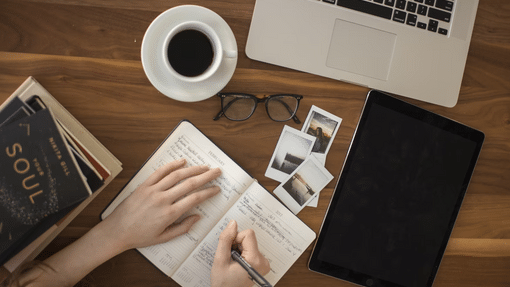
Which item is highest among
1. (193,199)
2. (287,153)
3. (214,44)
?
(214,44)

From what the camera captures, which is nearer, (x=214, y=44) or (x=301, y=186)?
(x=214, y=44)

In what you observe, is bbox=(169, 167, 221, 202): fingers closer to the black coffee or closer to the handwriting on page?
the handwriting on page

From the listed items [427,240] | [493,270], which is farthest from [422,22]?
[493,270]

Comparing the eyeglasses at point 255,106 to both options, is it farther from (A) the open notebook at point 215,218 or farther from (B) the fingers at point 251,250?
(B) the fingers at point 251,250

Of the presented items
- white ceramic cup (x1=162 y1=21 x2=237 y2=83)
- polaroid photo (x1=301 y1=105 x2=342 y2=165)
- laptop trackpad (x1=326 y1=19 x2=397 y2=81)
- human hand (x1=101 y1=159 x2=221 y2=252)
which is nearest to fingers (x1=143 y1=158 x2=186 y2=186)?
human hand (x1=101 y1=159 x2=221 y2=252)

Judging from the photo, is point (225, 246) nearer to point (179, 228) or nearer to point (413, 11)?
point (179, 228)

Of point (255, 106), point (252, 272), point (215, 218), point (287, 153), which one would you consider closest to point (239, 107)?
point (255, 106)

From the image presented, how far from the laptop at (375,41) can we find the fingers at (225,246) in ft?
1.38

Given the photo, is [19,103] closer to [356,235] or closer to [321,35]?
[321,35]

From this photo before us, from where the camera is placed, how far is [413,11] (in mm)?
808

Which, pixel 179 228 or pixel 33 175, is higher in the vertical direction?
pixel 33 175

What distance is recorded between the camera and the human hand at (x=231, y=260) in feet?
2.42

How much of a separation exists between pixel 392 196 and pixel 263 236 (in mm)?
347

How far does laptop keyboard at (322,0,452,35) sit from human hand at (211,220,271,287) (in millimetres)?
601
